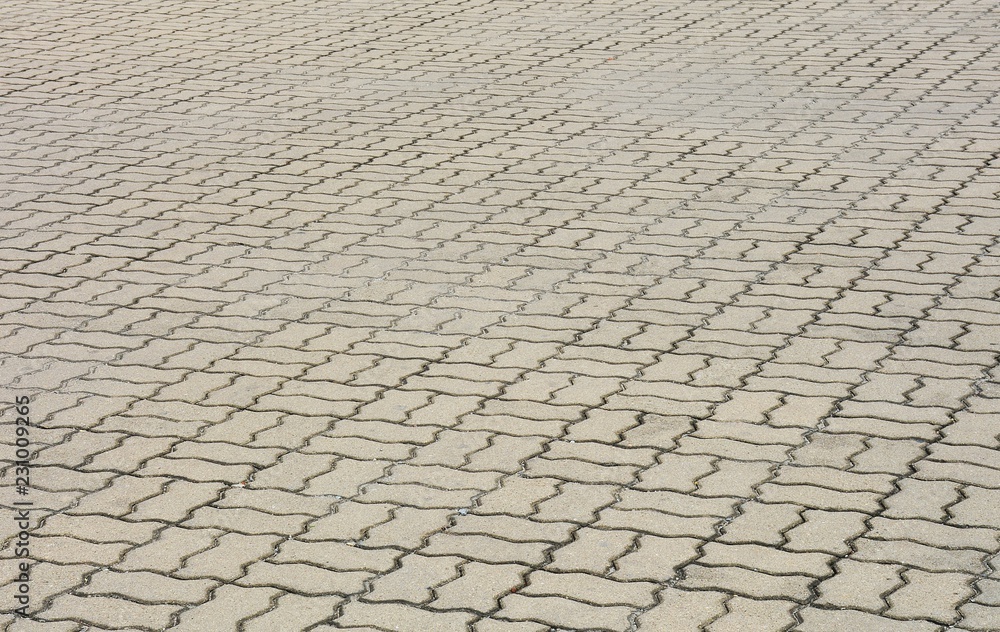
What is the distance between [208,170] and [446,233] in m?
2.04

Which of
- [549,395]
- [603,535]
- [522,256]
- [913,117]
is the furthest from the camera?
[913,117]

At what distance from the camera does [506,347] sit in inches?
222

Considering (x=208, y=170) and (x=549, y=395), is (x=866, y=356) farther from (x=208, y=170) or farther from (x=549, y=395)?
(x=208, y=170)

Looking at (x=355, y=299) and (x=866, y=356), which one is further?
(x=355, y=299)

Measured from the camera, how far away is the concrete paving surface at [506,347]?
3.98m

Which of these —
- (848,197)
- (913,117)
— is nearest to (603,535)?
(848,197)

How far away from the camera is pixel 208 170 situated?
27.2 ft

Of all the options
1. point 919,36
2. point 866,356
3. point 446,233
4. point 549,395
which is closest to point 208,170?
point 446,233

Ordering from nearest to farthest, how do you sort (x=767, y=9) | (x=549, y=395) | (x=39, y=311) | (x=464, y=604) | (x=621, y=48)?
(x=464, y=604), (x=549, y=395), (x=39, y=311), (x=621, y=48), (x=767, y=9)

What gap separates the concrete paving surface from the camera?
13.1 ft

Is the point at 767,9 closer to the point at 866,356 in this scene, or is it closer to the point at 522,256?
the point at 522,256

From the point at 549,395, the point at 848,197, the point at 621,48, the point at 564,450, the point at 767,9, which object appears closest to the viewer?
the point at 564,450

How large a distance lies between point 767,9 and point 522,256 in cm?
719

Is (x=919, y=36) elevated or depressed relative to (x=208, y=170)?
depressed
